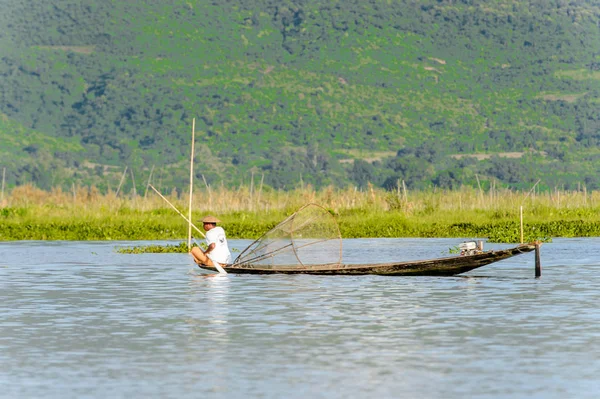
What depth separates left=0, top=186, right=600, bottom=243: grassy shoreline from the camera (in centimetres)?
3878

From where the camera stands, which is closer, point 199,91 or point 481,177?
point 481,177

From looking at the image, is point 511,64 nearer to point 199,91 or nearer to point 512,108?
point 512,108

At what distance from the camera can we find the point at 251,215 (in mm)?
43688

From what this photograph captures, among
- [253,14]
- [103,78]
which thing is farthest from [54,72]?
[253,14]

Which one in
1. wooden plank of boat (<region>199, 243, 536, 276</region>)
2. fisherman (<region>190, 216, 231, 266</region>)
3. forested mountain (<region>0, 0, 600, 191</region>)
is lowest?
wooden plank of boat (<region>199, 243, 536, 276</region>)

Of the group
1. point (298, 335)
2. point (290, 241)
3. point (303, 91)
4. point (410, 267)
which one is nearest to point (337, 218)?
point (290, 241)

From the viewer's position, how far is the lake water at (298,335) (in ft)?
35.8

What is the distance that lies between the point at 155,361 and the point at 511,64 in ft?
393

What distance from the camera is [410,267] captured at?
2161cm

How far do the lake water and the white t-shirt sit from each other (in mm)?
379

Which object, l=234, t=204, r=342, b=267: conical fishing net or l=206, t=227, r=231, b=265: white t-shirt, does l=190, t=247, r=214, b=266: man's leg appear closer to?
l=206, t=227, r=231, b=265: white t-shirt

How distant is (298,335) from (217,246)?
8.69m

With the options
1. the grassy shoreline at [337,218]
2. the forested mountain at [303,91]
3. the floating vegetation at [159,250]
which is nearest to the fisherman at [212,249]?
the floating vegetation at [159,250]

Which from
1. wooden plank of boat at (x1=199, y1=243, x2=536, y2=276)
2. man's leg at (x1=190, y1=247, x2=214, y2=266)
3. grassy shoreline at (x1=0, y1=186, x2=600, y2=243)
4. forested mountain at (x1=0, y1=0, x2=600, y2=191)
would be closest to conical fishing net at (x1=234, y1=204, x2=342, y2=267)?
wooden plank of boat at (x1=199, y1=243, x2=536, y2=276)
